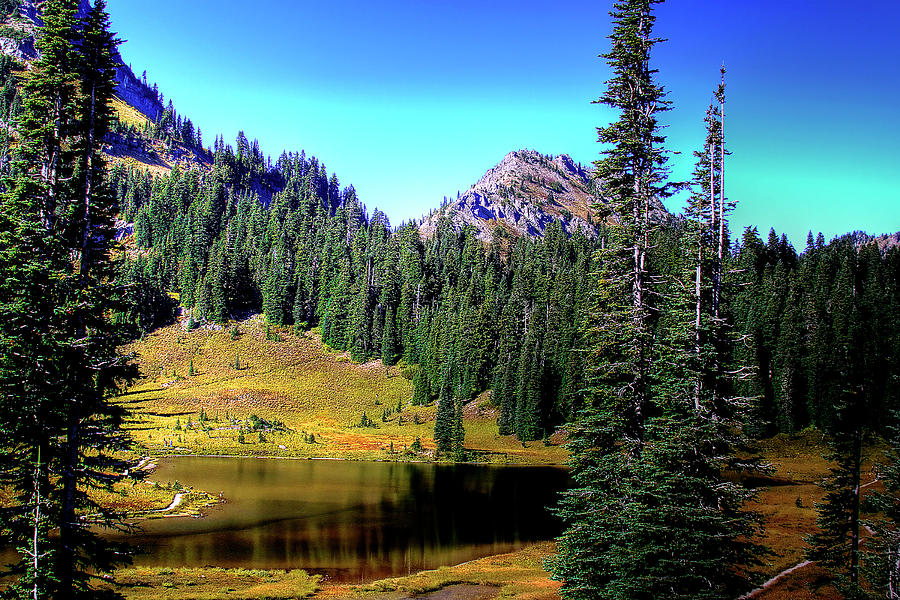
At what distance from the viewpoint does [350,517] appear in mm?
42750

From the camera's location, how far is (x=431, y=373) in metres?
103

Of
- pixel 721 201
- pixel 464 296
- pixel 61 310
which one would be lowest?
pixel 61 310

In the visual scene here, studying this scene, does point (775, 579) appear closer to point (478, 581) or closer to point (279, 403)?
point (478, 581)

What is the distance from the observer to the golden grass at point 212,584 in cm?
2362

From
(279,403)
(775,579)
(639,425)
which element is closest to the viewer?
(639,425)

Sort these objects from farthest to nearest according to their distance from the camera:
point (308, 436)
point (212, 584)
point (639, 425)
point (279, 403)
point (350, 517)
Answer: point (279, 403)
point (308, 436)
point (350, 517)
point (212, 584)
point (639, 425)

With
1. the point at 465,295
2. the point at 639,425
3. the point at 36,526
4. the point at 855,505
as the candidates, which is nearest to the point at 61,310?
the point at 36,526

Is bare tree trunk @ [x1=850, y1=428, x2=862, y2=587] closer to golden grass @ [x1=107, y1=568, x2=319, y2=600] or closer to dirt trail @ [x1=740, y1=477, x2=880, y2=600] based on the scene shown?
dirt trail @ [x1=740, y1=477, x2=880, y2=600]

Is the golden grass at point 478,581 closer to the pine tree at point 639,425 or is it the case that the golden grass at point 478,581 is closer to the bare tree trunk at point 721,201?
the pine tree at point 639,425

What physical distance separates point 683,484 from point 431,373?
86525 mm

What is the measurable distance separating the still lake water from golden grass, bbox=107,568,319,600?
7.70 feet

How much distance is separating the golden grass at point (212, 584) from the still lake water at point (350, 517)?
235cm

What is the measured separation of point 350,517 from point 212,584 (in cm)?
1777

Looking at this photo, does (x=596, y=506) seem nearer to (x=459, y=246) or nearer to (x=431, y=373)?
(x=431, y=373)
